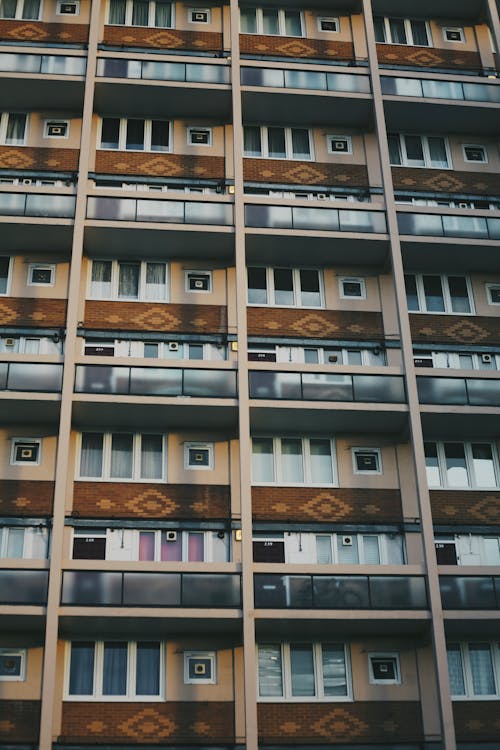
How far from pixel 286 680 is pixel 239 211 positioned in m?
10.8

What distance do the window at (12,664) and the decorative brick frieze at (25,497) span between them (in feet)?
9.18

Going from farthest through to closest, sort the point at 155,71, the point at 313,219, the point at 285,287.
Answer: the point at 155,71, the point at 285,287, the point at 313,219

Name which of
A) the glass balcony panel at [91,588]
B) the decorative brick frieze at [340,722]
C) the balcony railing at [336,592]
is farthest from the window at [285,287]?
the decorative brick frieze at [340,722]

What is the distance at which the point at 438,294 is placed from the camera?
80.2 feet

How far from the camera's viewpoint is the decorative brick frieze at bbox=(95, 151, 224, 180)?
81.4 feet

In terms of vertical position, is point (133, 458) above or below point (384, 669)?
above

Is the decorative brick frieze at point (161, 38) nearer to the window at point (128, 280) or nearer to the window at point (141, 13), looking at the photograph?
the window at point (141, 13)

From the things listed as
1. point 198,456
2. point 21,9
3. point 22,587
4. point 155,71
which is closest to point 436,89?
point 155,71

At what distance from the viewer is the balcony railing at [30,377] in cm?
2108

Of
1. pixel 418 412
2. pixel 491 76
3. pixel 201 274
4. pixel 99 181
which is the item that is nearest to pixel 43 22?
pixel 99 181

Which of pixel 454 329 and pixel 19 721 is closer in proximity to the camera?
pixel 19 721

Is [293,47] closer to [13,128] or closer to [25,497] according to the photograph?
[13,128]

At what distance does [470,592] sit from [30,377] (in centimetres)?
1023

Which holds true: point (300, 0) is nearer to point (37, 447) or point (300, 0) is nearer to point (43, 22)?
point (43, 22)
